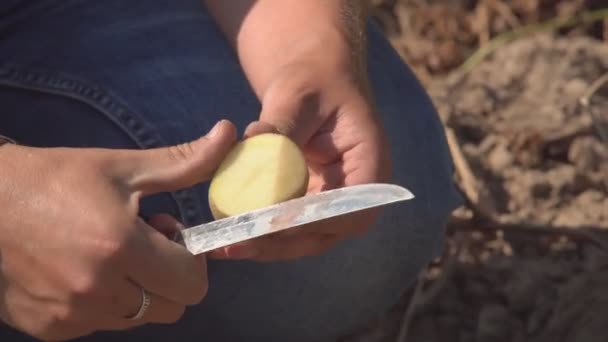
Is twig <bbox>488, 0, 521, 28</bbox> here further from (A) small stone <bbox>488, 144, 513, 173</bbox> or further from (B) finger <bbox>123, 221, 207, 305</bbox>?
(B) finger <bbox>123, 221, 207, 305</bbox>

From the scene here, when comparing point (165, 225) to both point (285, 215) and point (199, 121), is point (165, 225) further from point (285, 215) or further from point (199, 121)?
point (199, 121)

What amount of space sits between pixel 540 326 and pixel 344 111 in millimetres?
459

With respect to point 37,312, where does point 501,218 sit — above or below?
below

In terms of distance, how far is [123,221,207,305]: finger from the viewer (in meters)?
0.90

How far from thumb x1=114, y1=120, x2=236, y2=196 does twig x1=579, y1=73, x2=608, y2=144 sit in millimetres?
825

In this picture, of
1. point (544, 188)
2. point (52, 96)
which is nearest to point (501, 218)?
point (544, 188)

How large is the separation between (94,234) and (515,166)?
90 cm

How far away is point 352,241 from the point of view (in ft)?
4.35

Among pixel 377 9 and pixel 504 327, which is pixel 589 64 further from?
pixel 504 327

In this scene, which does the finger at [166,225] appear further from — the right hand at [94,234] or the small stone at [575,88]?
the small stone at [575,88]

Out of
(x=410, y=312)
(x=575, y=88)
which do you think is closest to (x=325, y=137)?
(x=410, y=312)

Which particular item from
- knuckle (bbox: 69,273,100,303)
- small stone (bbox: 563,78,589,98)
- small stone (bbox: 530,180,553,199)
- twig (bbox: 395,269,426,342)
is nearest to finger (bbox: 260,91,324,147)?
knuckle (bbox: 69,273,100,303)

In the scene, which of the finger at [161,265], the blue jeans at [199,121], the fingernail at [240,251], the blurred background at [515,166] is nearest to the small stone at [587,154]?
the blurred background at [515,166]

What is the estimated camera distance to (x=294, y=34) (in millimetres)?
1204
